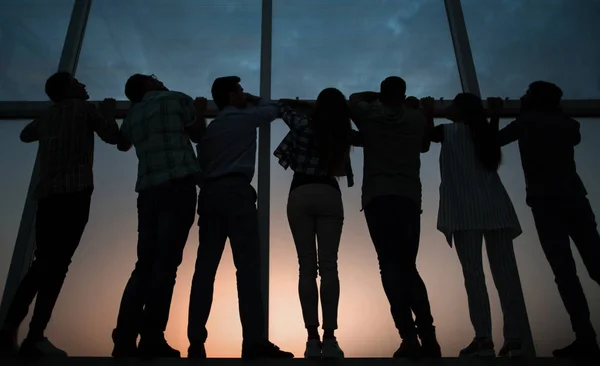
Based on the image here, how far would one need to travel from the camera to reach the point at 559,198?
2.52 m

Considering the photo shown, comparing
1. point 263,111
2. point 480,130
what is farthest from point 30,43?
point 480,130

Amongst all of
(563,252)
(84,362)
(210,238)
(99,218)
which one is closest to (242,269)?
(210,238)

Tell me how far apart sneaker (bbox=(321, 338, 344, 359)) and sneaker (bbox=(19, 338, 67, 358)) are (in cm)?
106

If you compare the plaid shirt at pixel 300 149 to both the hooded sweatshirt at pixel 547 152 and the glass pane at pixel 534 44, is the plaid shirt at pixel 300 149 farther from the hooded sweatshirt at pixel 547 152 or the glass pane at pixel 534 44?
the glass pane at pixel 534 44

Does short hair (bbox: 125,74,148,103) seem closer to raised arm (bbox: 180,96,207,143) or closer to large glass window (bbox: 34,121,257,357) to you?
raised arm (bbox: 180,96,207,143)

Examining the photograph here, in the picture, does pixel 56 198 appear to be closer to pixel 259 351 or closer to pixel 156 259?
pixel 156 259

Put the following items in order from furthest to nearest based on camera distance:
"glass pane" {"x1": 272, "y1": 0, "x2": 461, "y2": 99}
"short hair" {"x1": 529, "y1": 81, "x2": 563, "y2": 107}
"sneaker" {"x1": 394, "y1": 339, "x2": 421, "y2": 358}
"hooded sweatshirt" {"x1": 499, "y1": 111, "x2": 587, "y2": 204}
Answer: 1. "glass pane" {"x1": 272, "y1": 0, "x2": 461, "y2": 99}
2. "short hair" {"x1": 529, "y1": 81, "x2": 563, "y2": 107}
3. "hooded sweatshirt" {"x1": 499, "y1": 111, "x2": 587, "y2": 204}
4. "sneaker" {"x1": 394, "y1": 339, "x2": 421, "y2": 358}

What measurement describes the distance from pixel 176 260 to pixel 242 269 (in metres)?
0.27

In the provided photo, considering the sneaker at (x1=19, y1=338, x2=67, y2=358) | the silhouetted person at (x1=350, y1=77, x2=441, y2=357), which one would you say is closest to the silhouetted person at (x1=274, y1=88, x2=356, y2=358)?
the silhouetted person at (x1=350, y1=77, x2=441, y2=357)

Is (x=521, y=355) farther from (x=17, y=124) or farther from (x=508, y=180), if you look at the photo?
(x=17, y=124)

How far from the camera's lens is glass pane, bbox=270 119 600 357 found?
2664 mm

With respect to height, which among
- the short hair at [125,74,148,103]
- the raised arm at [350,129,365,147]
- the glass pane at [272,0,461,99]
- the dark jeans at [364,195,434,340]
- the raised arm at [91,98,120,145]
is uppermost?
the glass pane at [272,0,461,99]

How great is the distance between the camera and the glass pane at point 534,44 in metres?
3.27

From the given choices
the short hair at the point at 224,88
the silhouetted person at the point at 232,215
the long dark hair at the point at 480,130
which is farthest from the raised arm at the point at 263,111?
the long dark hair at the point at 480,130
